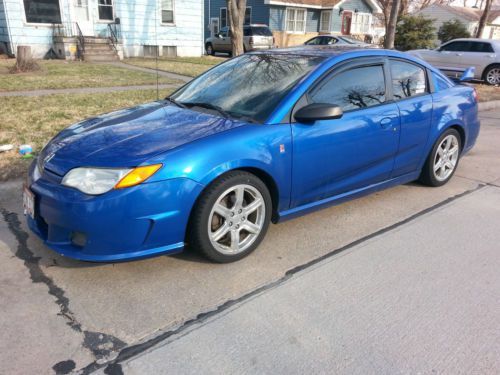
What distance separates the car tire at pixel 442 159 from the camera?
4.78 metres

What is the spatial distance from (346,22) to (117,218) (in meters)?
35.9

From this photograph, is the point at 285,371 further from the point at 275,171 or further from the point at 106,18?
the point at 106,18

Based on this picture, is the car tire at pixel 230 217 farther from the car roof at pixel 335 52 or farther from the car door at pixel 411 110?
the car door at pixel 411 110

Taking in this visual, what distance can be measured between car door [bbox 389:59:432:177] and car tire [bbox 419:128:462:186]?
0.25m

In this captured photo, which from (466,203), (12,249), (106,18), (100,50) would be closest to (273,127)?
(12,249)

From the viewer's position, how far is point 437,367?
2336 mm

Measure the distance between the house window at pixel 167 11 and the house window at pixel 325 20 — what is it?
1720cm

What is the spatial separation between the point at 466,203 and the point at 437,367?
273 centimetres

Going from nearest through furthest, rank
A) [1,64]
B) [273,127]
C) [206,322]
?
[206,322]
[273,127]
[1,64]

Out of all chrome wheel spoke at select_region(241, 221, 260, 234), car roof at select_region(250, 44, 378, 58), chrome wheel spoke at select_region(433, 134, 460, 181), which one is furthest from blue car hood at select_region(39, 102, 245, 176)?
chrome wheel spoke at select_region(433, 134, 460, 181)

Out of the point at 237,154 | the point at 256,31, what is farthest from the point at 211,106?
the point at 256,31

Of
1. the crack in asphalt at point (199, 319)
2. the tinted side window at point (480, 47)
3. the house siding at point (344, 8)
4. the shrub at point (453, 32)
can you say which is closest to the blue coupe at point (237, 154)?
the crack in asphalt at point (199, 319)

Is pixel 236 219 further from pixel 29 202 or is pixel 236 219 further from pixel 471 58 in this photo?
pixel 471 58

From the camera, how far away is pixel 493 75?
1522 cm
